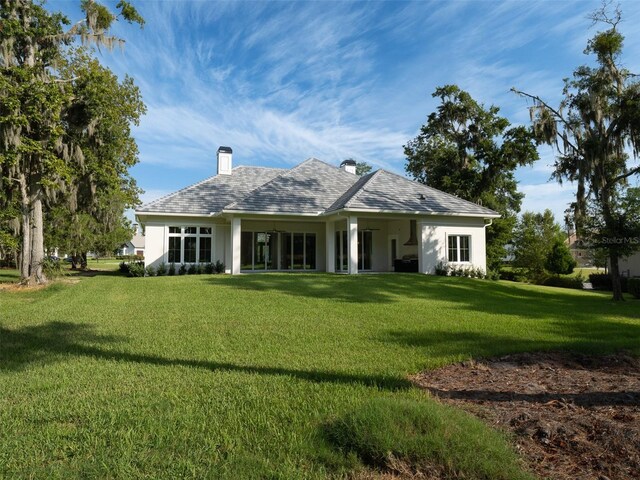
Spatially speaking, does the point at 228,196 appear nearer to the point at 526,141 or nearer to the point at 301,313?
the point at 301,313

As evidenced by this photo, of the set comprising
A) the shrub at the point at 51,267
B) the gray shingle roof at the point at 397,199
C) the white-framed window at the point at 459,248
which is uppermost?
the gray shingle roof at the point at 397,199

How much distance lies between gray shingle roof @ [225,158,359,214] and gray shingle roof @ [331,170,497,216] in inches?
46.1

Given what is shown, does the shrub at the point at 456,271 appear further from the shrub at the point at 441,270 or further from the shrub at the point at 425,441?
the shrub at the point at 425,441

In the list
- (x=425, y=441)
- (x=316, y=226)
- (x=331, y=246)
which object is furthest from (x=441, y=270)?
(x=425, y=441)

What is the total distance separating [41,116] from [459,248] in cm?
1731

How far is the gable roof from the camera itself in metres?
18.8

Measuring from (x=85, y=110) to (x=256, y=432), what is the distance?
16.3 meters

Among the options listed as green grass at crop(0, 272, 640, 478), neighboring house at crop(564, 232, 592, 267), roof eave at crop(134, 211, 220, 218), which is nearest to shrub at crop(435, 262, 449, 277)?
neighboring house at crop(564, 232, 592, 267)

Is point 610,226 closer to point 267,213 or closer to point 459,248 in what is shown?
point 459,248

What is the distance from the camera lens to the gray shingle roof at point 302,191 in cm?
1906

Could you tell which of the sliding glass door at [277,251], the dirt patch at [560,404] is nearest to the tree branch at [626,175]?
the sliding glass door at [277,251]

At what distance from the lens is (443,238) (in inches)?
783

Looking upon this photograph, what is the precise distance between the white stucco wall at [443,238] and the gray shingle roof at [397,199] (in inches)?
22.5

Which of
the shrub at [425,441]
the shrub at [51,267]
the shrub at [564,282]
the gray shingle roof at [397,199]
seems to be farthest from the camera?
the shrub at [564,282]
